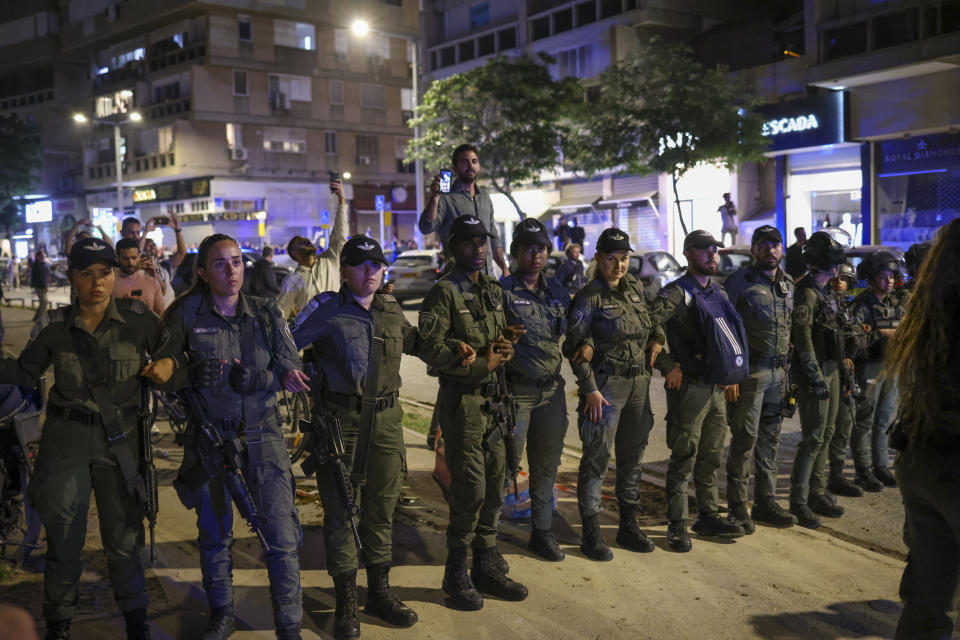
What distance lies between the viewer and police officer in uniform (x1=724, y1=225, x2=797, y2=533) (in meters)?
6.41

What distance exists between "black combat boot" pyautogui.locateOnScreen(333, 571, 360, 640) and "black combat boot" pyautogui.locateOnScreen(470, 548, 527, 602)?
0.82m

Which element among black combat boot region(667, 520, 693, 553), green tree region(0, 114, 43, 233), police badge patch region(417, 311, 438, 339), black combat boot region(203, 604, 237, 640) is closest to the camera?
black combat boot region(203, 604, 237, 640)

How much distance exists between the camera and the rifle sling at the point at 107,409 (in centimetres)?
427

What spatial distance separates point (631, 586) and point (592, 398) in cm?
116

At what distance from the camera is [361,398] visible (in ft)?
16.0

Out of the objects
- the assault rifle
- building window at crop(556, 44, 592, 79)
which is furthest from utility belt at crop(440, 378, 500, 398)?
building window at crop(556, 44, 592, 79)

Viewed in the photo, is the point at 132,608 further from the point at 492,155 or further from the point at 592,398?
the point at 492,155

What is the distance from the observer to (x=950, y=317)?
3365 millimetres

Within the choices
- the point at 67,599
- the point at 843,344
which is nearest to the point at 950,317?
the point at 843,344

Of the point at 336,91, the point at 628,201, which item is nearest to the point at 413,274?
the point at 628,201

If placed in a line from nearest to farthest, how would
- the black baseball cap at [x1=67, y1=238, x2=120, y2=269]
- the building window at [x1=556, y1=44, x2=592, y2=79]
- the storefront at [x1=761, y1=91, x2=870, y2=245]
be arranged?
the black baseball cap at [x1=67, y1=238, x2=120, y2=269] → the storefront at [x1=761, y1=91, x2=870, y2=245] → the building window at [x1=556, y1=44, x2=592, y2=79]

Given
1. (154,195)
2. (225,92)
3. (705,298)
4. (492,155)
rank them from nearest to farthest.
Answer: (705,298) → (492,155) → (225,92) → (154,195)

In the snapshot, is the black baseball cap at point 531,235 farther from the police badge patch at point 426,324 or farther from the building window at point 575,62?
the building window at point 575,62

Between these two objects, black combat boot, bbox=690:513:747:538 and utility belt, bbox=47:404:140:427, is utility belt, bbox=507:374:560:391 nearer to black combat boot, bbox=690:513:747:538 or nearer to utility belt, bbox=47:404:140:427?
black combat boot, bbox=690:513:747:538
